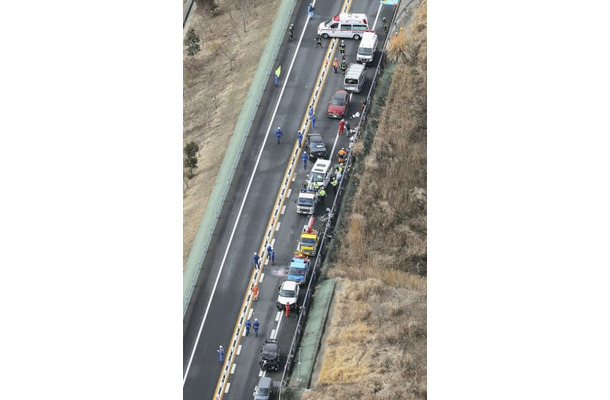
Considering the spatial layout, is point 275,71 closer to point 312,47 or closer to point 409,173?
point 312,47

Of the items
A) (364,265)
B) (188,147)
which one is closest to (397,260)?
(364,265)

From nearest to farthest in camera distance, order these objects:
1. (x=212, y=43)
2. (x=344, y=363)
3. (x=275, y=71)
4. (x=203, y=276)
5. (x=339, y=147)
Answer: (x=344, y=363) < (x=203, y=276) < (x=339, y=147) < (x=275, y=71) < (x=212, y=43)

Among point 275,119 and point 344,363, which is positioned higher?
point 275,119

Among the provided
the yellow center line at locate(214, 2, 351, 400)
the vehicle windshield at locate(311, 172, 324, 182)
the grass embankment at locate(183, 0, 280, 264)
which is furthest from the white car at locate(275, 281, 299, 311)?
the grass embankment at locate(183, 0, 280, 264)

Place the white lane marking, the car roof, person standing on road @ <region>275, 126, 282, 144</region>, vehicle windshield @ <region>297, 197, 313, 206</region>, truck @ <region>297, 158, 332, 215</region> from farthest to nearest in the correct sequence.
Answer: person standing on road @ <region>275, 126, 282, 144</region>, truck @ <region>297, 158, 332, 215</region>, vehicle windshield @ <region>297, 197, 313, 206</region>, the car roof, the white lane marking

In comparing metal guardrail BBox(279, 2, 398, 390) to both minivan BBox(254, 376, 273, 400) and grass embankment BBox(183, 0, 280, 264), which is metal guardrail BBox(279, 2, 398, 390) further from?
grass embankment BBox(183, 0, 280, 264)

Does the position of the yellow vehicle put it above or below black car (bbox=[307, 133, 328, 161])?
below

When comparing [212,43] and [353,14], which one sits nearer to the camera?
[353,14]

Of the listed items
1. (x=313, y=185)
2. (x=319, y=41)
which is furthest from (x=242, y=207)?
(x=319, y=41)
